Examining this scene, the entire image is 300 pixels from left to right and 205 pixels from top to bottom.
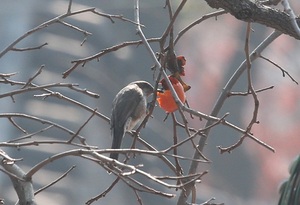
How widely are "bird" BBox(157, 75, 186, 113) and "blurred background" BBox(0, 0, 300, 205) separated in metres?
4.78

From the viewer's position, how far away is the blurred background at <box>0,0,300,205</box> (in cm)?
792

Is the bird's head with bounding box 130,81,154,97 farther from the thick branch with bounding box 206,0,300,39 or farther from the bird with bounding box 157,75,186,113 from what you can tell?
the thick branch with bounding box 206,0,300,39

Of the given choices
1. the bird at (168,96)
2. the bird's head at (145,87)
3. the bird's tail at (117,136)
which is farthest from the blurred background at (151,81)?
the bird at (168,96)

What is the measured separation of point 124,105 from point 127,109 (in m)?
0.02

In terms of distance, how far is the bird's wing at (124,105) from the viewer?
3.39 meters

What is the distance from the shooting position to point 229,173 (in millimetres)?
8781

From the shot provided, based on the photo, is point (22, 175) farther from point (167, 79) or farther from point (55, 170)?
point (55, 170)

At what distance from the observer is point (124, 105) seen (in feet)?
11.5

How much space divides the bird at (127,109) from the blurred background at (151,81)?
391 cm

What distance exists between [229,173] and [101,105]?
1.48 m

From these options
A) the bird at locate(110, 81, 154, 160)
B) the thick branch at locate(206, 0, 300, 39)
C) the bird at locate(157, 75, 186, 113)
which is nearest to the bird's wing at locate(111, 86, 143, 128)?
the bird at locate(110, 81, 154, 160)

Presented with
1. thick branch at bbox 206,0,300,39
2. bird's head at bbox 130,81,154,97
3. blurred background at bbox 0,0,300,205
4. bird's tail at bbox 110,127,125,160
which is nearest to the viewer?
thick branch at bbox 206,0,300,39

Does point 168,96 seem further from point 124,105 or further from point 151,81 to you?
point 151,81

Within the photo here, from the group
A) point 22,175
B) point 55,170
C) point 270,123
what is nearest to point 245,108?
point 270,123
